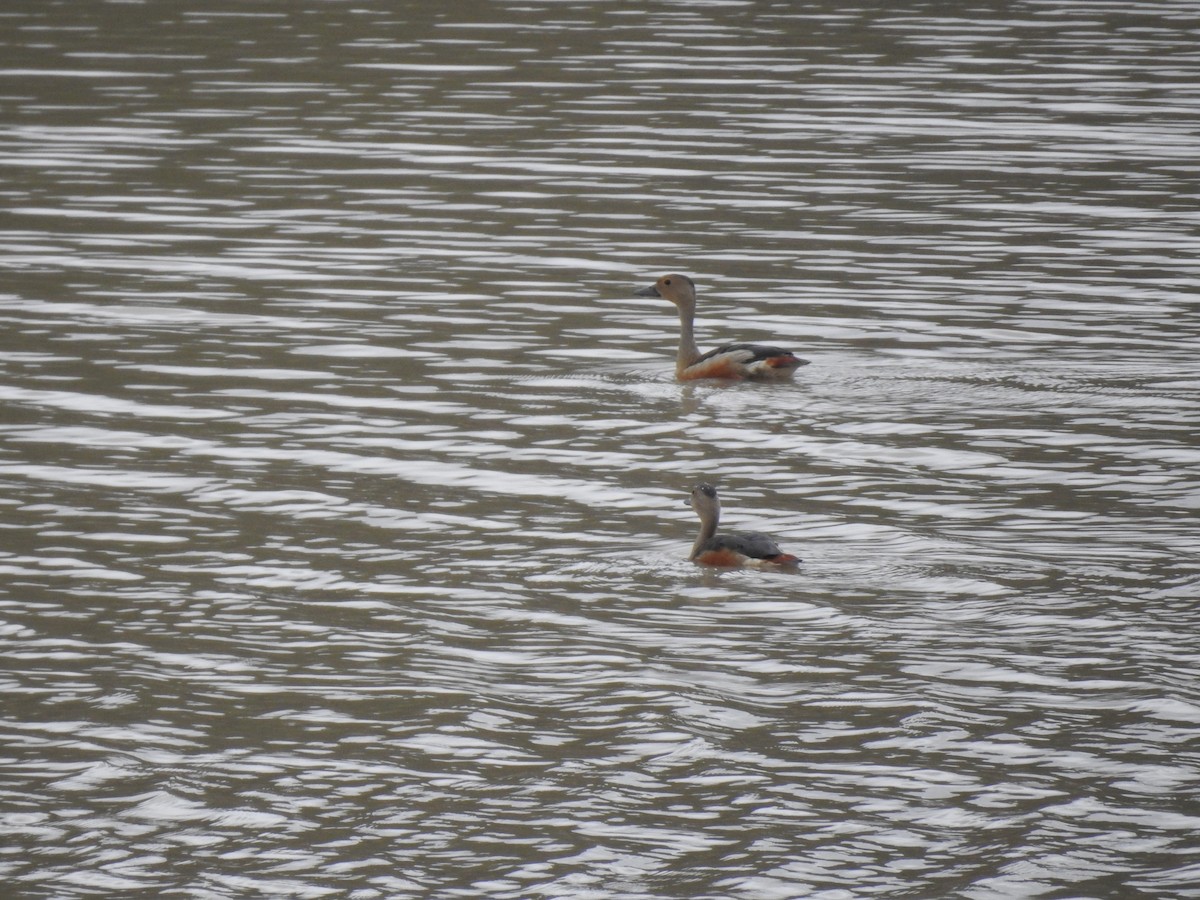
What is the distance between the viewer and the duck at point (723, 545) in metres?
10.8

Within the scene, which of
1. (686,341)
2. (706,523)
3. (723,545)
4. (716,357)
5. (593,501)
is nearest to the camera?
(723,545)

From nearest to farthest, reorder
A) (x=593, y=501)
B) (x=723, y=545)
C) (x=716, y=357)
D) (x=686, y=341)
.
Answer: (x=723, y=545), (x=593, y=501), (x=716, y=357), (x=686, y=341)

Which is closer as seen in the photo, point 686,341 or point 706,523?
point 706,523

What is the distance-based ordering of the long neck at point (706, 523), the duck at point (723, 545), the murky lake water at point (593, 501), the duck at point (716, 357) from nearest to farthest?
the murky lake water at point (593, 501) → the duck at point (723, 545) → the long neck at point (706, 523) → the duck at point (716, 357)

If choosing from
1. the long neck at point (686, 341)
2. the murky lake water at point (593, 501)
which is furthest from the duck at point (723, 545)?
the long neck at point (686, 341)

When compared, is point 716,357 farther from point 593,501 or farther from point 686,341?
point 593,501

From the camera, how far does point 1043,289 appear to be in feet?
58.4

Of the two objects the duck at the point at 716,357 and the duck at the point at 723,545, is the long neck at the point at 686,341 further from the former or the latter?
the duck at the point at 723,545

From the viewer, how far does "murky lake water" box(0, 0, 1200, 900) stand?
7934 millimetres

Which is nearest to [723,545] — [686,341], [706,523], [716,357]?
[706,523]

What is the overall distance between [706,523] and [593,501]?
1459 millimetres

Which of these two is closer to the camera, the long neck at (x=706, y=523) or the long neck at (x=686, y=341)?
the long neck at (x=706, y=523)

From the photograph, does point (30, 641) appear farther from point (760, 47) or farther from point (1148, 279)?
point (760, 47)

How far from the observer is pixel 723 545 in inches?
428
